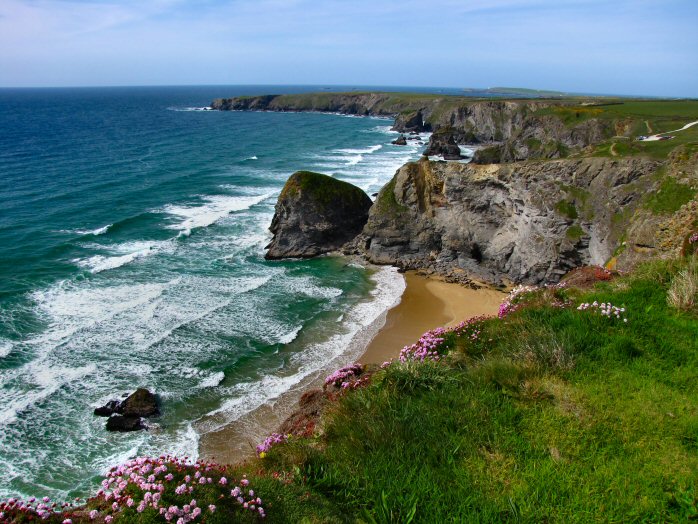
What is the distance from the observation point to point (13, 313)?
26.6 m

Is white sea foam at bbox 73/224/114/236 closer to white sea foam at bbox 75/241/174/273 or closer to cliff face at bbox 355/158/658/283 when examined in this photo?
white sea foam at bbox 75/241/174/273

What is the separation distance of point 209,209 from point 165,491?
44.2 meters

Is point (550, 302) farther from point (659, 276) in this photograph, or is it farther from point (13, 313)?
point (13, 313)

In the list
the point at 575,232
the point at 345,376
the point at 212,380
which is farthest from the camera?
the point at 575,232

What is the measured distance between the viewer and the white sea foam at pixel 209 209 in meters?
42.8

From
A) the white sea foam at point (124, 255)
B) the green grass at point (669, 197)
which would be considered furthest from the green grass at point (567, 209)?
the white sea foam at point (124, 255)

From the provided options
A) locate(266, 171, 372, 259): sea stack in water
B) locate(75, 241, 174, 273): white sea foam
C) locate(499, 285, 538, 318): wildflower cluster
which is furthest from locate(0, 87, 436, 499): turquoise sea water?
locate(499, 285, 538, 318): wildflower cluster

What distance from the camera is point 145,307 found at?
2766cm

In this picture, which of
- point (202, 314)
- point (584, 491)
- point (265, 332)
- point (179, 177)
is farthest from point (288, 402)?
point (179, 177)

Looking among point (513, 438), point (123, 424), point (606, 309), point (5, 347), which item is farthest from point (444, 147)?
point (513, 438)

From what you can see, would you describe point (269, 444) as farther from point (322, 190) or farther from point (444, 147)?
point (444, 147)

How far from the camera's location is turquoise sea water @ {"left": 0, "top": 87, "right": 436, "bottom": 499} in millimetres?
18344

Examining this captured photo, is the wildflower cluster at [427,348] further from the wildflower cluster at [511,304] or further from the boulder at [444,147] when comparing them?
the boulder at [444,147]

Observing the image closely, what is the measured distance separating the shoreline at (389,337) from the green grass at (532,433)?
794 centimetres
